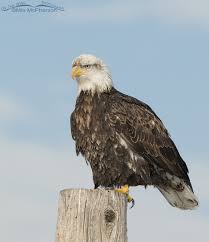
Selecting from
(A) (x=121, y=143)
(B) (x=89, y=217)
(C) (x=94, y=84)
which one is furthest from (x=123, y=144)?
(B) (x=89, y=217)

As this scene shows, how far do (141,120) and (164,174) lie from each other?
1.04 m

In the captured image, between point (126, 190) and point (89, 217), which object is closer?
point (89, 217)

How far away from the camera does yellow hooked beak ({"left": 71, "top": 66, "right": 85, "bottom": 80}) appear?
1105 cm

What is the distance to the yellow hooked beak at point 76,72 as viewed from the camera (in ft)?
36.3

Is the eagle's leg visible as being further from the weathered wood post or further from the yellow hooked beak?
the weathered wood post

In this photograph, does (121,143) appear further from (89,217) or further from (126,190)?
(89,217)

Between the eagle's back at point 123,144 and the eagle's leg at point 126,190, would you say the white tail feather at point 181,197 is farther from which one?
the eagle's leg at point 126,190

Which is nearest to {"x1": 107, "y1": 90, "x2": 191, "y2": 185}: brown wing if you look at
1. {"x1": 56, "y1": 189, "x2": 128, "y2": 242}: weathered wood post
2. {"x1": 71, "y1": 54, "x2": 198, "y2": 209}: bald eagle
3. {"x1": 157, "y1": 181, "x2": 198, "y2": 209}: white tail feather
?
{"x1": 71, "y1": 54, "x2": 198, "y2": 209}: bald eagle

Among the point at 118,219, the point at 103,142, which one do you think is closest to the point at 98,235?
the point at 118,219

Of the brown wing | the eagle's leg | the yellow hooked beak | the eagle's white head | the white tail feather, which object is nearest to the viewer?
the eagle's leg

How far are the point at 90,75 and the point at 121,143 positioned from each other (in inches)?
58.6

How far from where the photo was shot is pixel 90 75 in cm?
1133

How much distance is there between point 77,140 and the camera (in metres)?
10.9

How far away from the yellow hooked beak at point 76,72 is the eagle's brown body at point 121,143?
35 centimetres
